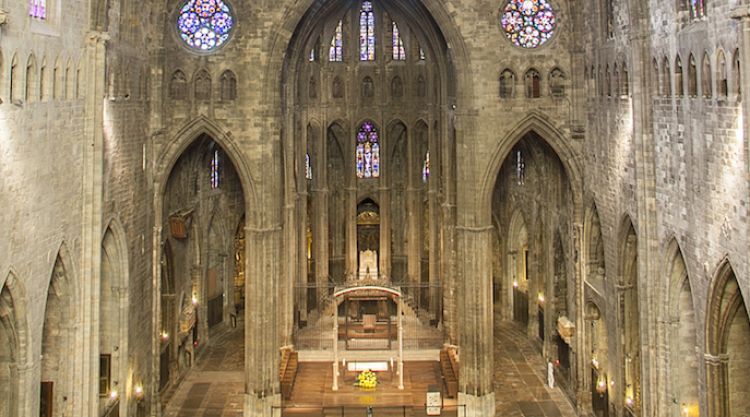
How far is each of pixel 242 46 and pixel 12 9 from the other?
13.4 meters

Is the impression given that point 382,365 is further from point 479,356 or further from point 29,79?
point 29,79

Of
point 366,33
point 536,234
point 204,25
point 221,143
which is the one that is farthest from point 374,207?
point 204,25

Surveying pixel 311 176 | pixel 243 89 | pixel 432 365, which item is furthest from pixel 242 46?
pixel 432 365

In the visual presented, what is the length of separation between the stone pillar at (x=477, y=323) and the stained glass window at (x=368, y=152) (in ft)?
48.2

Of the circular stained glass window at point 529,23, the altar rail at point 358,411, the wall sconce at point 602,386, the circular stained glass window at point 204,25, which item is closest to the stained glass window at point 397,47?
the circular stained glass window at point 529,23

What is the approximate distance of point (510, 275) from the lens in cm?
4306

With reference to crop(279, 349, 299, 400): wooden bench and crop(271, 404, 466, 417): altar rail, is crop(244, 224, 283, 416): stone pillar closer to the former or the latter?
crop(271, 404, 466, 417): altar rail

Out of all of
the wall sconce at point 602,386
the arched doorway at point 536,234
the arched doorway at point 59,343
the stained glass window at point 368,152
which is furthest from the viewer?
the stained glass window at point 368,152

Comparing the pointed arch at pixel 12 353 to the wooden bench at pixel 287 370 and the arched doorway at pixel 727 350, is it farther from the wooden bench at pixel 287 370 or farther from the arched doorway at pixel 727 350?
the arched doorway at pixel 727 350

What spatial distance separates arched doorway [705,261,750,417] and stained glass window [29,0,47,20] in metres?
17.8

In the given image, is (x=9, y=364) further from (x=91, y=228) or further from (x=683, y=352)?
(x=683, y=352)

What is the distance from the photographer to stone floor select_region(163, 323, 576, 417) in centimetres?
3131

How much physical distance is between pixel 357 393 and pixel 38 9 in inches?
739

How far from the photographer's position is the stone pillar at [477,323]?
1209 inches
